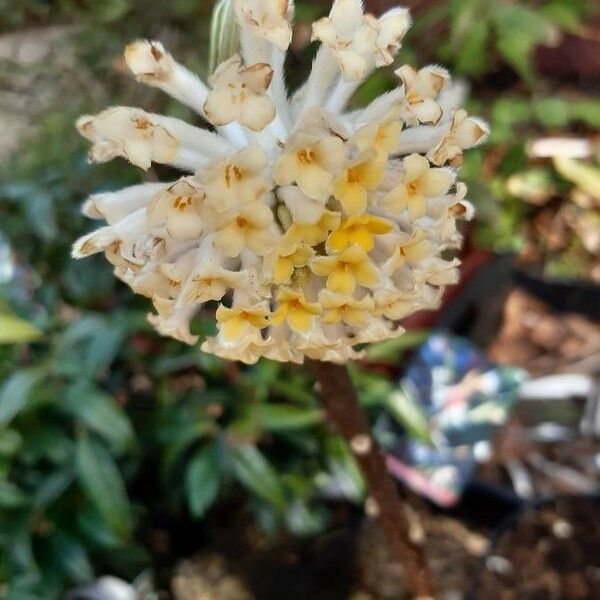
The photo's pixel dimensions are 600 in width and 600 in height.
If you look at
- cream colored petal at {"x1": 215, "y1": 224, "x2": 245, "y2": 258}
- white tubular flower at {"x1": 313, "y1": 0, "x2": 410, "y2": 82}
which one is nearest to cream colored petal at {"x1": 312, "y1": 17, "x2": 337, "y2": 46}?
white tubular flower at {"x1": 313, "y1": 0, "x2": 410, "y2": 82}

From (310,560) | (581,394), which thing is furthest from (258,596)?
(581,394)

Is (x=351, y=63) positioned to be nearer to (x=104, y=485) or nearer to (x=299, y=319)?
(x=299, y=319)

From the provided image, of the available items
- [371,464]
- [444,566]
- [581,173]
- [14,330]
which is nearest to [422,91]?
[371,464]

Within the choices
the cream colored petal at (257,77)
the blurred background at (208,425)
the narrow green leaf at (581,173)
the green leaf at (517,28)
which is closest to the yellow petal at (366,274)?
the cream colored petal at (257,77)

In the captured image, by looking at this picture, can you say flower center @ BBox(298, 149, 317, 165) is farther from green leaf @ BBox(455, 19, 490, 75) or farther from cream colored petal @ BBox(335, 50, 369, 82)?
green leaf @ BBox(455, 19, 490, 75)

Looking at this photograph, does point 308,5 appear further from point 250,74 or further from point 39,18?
point 250,74

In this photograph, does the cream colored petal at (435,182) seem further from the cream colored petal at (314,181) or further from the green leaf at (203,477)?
the green leaf at (203,477)
